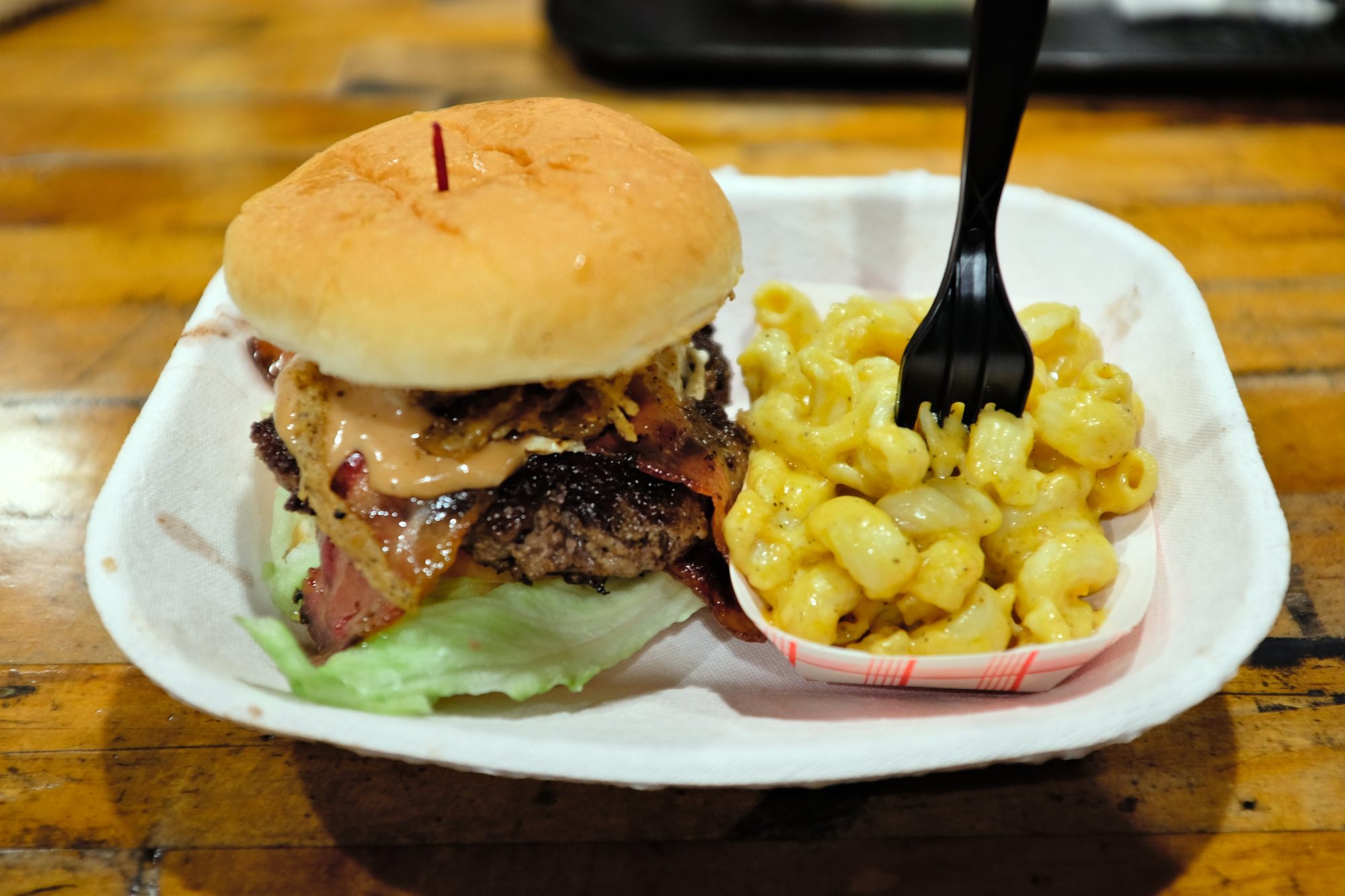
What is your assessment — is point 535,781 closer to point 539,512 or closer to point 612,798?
point 612,798

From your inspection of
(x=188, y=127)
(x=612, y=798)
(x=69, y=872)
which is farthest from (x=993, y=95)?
(x=188, y=127)

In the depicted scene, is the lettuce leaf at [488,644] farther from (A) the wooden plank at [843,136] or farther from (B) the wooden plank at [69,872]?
(A) the wooden plank at [843,136]

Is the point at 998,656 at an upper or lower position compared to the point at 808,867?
upper

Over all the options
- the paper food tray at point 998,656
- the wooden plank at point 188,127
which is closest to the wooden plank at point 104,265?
the wooden plank at point 188,127

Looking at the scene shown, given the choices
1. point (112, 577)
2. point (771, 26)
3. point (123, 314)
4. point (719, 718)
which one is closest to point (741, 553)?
point (719, 718)

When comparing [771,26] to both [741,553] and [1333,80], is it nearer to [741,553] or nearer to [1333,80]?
[1333,80]

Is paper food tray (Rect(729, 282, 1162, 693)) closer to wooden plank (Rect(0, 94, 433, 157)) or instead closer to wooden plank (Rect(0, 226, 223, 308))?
wooden plank (Rect(0, 226, 223, 308))
